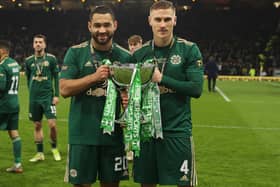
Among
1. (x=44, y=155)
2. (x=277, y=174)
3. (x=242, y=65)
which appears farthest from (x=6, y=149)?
(x=242, y=65)

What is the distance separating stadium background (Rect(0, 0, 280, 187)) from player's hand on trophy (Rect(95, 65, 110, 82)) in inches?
126

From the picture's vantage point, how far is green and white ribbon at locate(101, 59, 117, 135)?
3.89 m

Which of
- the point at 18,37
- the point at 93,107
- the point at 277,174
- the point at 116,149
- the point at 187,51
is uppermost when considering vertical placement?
the point at 18,37

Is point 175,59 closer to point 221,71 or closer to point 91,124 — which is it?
point 91,124

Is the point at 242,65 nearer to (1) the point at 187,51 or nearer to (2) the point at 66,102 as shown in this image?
(2) the point at 66,102

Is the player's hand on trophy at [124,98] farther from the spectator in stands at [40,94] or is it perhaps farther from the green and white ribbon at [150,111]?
the spectator in stands at [40,94]

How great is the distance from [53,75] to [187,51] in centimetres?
471

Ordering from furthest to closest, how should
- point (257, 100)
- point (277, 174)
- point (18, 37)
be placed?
point (18, 37)
point (257, 100)
point (277, 174)

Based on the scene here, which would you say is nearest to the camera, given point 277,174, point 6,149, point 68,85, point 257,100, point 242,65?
point 68,85

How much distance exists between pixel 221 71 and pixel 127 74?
37575mm

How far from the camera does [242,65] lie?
134 feet

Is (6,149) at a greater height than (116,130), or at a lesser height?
lesser

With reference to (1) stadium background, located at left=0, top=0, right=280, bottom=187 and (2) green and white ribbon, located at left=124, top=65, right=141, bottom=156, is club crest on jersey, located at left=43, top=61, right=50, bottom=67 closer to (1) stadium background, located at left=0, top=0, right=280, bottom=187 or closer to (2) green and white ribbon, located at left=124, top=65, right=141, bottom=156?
(1) stadium background, located at left=0, top=0, right=280, bottom=187

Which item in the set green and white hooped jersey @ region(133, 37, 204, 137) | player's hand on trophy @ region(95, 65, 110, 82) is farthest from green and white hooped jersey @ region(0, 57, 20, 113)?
player's hand on trophy @ region(95, 65, 110, 82)
